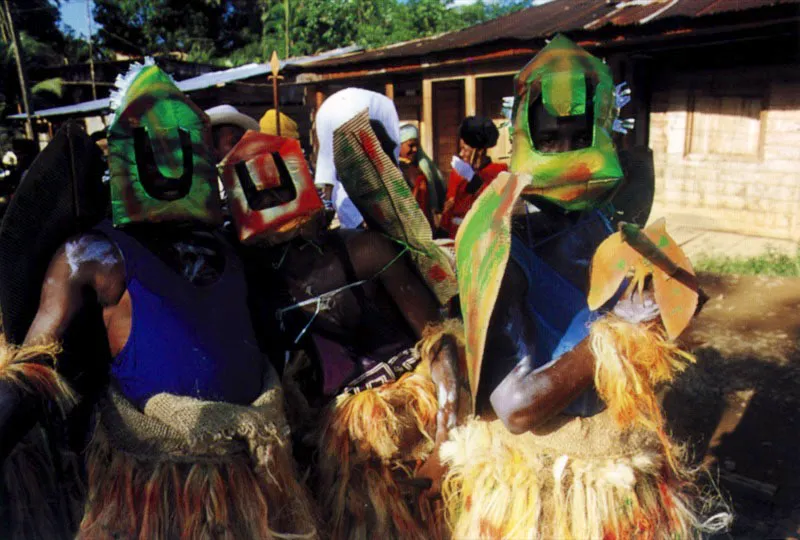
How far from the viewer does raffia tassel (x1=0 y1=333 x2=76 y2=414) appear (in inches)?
63.6

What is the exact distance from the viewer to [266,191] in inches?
77.5

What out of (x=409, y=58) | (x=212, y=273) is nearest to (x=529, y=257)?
(x=212, y=273)

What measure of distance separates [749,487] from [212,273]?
2.87 metres

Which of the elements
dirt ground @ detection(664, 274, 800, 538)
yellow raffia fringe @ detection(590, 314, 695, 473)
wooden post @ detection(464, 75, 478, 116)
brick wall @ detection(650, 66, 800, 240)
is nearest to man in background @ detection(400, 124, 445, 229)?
dirt ground @ detection(664, 274, 800, 538)

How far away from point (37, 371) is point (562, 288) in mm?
1322

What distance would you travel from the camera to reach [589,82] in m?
1.70

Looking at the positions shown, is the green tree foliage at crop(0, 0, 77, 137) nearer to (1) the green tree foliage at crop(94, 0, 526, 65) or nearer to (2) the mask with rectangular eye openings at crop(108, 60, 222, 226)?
(1) the green tree foliage at crop(94, 0, 526, 65)

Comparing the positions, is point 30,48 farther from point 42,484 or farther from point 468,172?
point 42,484

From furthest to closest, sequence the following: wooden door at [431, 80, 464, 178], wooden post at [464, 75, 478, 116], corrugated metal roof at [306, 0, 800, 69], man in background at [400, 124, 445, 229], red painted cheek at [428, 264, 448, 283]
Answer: wooden door at [431, 80, 464, 178] < wooden post at [464, 75, 478, 116] < corrugated metal roof at [306, 0, 800, 69] < man in background at [400, 124, 445, 229] < red painted cheek at [428, 264, 448, 283]

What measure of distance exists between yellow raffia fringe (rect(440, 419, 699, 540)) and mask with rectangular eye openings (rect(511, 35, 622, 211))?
0.62 meters

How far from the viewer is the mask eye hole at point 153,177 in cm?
180

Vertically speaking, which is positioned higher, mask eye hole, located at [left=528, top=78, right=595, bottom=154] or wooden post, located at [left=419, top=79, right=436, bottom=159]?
mask eye hole, located at [left=528, top=78, right=595, bottom=154]

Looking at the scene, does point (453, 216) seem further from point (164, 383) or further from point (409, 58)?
point (409, 58)

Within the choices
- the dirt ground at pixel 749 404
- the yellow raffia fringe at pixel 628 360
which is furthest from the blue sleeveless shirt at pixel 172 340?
the dirt ground at pixel 749 404
